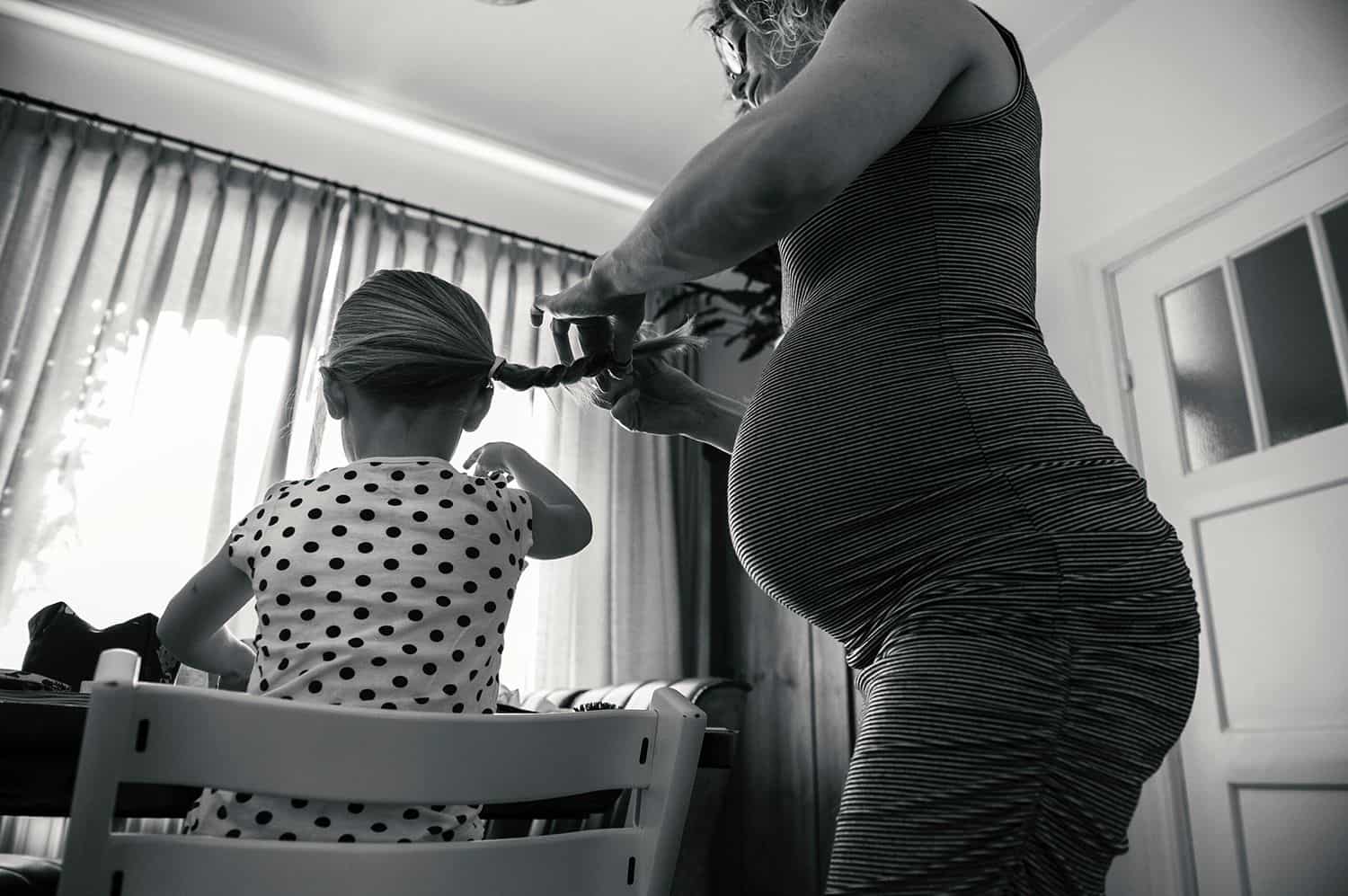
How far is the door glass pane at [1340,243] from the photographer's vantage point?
2.35m

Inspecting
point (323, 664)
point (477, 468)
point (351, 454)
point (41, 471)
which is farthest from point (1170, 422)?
point (41, 471)

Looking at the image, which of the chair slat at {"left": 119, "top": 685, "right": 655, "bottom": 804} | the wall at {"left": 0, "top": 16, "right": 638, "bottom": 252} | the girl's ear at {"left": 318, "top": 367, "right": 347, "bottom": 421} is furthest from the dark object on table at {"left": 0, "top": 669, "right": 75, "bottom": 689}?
the wall at {"left": 0, "top": 16, "right": 638, "bottom": 252}

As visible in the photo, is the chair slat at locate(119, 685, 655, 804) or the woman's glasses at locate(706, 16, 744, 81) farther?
the woman's glasses at locate(706, 16, 744, 81)

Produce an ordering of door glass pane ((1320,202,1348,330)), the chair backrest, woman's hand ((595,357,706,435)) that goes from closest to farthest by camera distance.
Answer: the chair backrest
woman's hand ((595,357,706,435))
door glass pane ((1320,202,1348,330))

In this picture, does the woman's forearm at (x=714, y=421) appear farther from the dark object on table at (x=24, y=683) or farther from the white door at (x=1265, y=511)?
the white door at (x=1265, y=511)

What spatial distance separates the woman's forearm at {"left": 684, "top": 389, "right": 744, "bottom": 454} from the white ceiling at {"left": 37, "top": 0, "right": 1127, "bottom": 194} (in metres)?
2.56

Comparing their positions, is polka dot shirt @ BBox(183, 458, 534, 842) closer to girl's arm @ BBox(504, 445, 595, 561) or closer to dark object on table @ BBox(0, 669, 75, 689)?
girl's arm @ BBox(504, 445, 595, 561)

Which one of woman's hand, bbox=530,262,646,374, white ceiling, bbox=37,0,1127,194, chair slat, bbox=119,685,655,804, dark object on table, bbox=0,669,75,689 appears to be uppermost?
white ceiling, bbox=37,0,1127,194

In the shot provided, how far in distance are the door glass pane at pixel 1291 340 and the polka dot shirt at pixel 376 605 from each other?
214 cm

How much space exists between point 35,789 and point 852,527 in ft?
2.57

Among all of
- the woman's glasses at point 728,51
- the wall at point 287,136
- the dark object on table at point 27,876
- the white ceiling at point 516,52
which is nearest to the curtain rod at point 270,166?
the wall at point 287,136

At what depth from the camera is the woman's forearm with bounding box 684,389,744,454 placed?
1.13m

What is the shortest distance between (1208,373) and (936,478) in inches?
94.2

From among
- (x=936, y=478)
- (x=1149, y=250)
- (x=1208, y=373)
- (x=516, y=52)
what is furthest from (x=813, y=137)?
(x=516, y=52)
